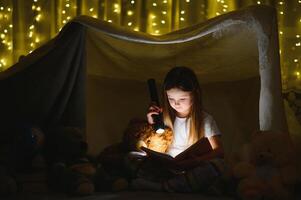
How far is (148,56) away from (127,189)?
3.08 ft

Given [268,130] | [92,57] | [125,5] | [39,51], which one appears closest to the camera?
[268,130]

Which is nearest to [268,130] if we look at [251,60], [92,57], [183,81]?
[183,81]

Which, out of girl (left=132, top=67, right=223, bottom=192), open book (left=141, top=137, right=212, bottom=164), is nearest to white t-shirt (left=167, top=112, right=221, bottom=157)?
girl (left=132, top=67, right=223, bottom=192)

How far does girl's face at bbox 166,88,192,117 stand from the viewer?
9.11 ft

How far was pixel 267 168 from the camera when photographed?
2.41 meters

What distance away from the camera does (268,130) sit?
2545mm

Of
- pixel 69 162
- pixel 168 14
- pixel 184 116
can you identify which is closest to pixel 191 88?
pixel 184 116

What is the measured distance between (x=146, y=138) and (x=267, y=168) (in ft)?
2.22

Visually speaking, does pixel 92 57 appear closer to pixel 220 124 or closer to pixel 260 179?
pixel 220 124

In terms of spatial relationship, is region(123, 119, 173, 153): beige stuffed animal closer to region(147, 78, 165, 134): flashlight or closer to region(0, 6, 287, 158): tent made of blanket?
region(147, 78, 165, 134): flashlight

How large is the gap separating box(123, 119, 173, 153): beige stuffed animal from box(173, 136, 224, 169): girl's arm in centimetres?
23

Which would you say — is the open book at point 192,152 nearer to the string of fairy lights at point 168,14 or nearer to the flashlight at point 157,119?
the flashlight at point 157,119

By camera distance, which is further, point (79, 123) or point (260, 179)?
point (79, 123)

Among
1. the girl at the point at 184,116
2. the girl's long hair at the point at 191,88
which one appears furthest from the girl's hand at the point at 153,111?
the girl's long hair at the point at 191,88
